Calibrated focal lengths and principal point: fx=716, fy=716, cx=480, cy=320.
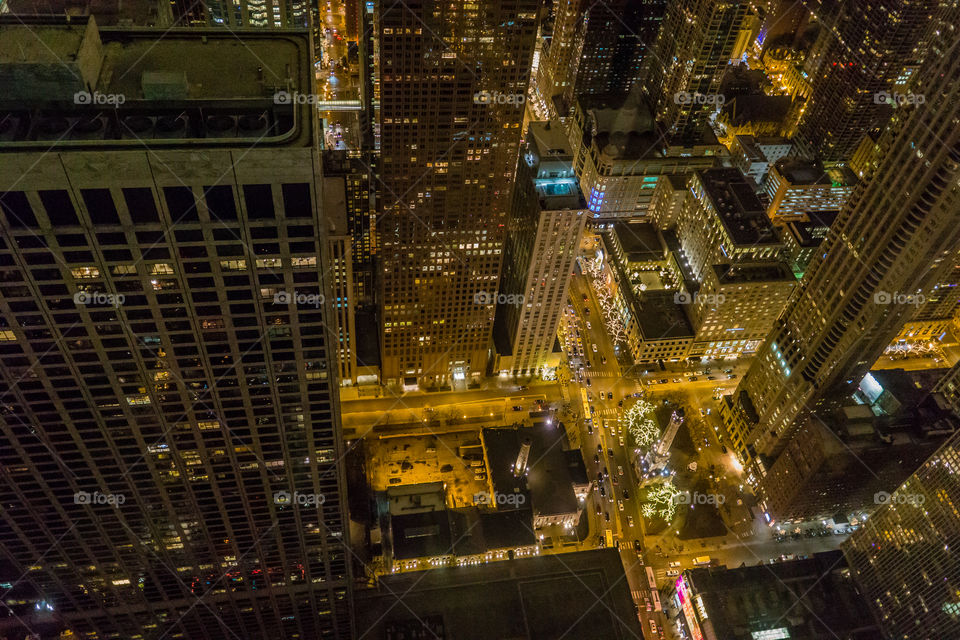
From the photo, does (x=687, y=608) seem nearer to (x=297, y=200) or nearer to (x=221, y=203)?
(x=297, y=200)

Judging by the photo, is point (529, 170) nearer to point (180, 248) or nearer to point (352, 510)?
point (352, 510)

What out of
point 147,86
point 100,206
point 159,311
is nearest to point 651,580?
point 159,311

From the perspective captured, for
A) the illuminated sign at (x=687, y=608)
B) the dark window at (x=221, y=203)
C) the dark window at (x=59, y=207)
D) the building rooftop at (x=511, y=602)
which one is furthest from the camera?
the illuminated sign at (x=687, y=608)

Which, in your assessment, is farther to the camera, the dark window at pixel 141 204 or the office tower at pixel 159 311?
the dark window at pixel 141 204

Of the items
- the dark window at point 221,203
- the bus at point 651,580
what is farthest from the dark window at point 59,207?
the bus at point 651,580

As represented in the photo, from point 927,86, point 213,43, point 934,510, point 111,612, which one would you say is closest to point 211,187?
point 213,43

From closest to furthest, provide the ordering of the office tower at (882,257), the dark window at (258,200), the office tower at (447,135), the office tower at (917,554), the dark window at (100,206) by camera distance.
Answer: the dark window at (100,206) → the dark window at (258,200) → the office tower at (447,135) → the office tower at (882,257) → the office tower at (917,554)

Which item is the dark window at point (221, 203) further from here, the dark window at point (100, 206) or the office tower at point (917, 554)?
the office tower at point (917, 554)
